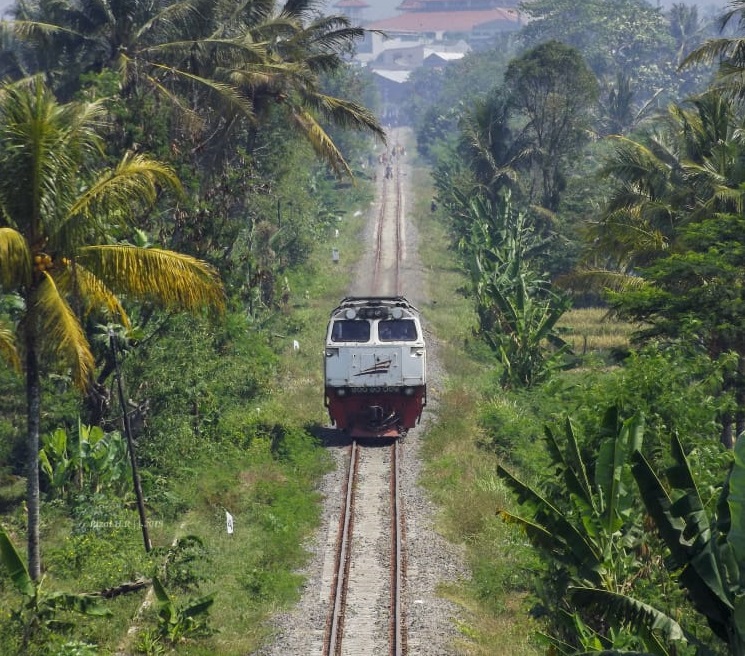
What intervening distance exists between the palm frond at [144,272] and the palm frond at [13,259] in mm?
712

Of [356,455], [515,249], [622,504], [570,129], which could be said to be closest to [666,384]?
[622,504]

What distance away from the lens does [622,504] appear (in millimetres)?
12445

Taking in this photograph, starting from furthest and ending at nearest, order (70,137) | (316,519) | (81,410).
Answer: (81,410)
(316,519)
(70,137)

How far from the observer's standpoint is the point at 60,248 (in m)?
13.4

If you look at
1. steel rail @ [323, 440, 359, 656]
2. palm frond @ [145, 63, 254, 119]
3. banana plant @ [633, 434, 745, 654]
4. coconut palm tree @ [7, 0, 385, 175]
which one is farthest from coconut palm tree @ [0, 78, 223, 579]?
coconut palm tree @ [7, 0, 385, 175]

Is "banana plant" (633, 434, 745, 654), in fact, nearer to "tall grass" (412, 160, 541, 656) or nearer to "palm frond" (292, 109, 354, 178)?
"tall grass" (412, 160, 541, 656)

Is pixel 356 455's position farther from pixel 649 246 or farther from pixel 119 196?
pixel 119 196

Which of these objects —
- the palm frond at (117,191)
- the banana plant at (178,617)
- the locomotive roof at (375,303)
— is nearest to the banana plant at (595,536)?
the banana plant at (178,617)

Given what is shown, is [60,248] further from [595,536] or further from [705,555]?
[705,555]

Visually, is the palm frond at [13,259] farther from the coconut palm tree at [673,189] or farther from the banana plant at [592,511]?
the coconut palm tree at [673,189]

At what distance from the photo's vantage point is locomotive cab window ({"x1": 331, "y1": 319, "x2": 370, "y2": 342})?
2330 centimetres

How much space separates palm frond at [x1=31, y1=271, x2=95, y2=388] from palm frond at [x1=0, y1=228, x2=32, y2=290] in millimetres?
280

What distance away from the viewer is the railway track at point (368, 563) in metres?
15.1

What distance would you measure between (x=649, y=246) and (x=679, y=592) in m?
10.4
